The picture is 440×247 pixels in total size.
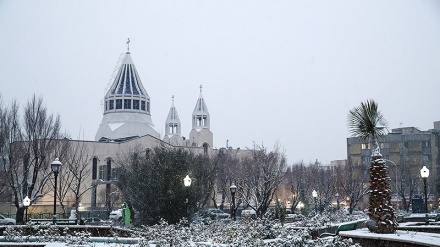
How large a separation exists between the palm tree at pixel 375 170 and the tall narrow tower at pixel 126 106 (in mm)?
67584

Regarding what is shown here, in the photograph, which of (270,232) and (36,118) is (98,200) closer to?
(36,118)

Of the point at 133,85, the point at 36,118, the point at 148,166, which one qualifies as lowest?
the point at 148,166

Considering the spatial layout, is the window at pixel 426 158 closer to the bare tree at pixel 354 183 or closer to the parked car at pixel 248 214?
the bare tree at pixel 354 183

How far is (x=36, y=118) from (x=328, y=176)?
4142 cm

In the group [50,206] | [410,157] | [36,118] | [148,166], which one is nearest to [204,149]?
[50,206]

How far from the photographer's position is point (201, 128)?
88.2 metres

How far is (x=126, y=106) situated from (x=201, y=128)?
12.7 metres

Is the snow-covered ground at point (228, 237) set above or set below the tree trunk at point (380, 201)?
below

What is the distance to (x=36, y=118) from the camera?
121ft

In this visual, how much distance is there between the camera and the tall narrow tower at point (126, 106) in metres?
84.1

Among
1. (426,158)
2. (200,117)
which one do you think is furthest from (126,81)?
(426,158)

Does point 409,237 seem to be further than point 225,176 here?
No

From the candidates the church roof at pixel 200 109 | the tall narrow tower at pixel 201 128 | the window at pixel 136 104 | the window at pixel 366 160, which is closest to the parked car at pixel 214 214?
the tall narrow tower at pixel 201 128

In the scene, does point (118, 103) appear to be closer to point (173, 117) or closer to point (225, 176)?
point (173, 117)
